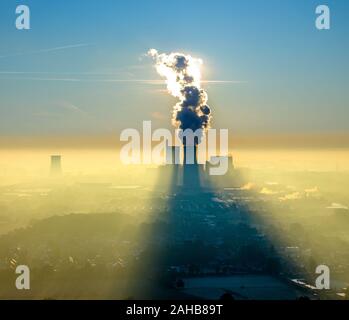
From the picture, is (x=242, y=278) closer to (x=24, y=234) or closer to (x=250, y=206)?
(x=24, y=234)

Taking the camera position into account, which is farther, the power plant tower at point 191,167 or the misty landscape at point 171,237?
the power plant tower at point 191,167

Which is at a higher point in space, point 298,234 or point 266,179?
point 266,179

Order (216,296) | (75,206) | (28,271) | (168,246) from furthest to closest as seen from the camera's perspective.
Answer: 1. (75,206)
2. (168,246)
3. (28,271)
4. (216,296)

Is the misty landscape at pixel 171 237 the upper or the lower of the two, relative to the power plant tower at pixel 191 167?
lower

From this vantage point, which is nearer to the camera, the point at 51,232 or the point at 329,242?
the point at 329,242

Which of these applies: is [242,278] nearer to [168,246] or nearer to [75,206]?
[168,246]

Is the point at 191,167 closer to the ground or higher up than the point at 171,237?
higher up

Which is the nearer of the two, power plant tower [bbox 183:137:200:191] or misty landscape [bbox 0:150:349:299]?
misty landscape [bbox 0:150:349:299]

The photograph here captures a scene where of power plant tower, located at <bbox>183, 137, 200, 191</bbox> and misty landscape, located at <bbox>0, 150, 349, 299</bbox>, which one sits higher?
power plant tower, located at <bbox>183, 137, 200, 191</bbox>

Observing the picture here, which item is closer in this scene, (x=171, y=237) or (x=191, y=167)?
(x=171, y=237)
